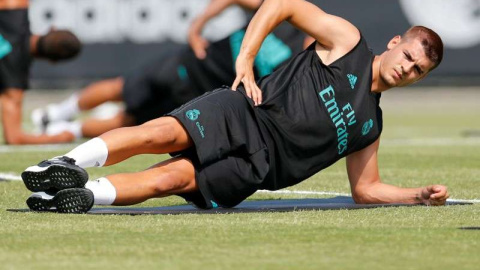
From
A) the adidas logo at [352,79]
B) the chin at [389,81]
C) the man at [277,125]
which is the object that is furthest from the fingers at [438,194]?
the adidas logo at [352,79]

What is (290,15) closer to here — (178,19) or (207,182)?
(207,182)

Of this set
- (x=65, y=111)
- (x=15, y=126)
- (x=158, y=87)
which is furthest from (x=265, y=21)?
(x=65, y=111)

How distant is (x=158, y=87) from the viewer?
13.2 meters

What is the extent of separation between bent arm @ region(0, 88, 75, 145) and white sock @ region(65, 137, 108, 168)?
657cm

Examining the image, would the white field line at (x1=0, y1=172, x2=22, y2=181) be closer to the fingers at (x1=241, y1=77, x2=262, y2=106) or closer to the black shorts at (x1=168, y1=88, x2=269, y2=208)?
the black shorts at (x1=168, y1=88, x2=269, y2=208)

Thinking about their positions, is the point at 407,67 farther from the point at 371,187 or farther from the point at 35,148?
the point at 35,148

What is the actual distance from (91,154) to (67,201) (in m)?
0.27

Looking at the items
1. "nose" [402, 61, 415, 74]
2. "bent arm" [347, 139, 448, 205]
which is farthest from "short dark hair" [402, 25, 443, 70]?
"bent arm" [347, 139, 448, 205]

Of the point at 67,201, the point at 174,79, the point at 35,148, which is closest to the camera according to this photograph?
the point at 67,201

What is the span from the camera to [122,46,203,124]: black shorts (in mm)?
12977

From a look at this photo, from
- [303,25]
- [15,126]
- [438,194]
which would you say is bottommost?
[15,126]

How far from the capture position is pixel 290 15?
269 inches

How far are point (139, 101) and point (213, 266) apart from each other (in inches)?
344

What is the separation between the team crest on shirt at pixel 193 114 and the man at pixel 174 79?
4982mm
